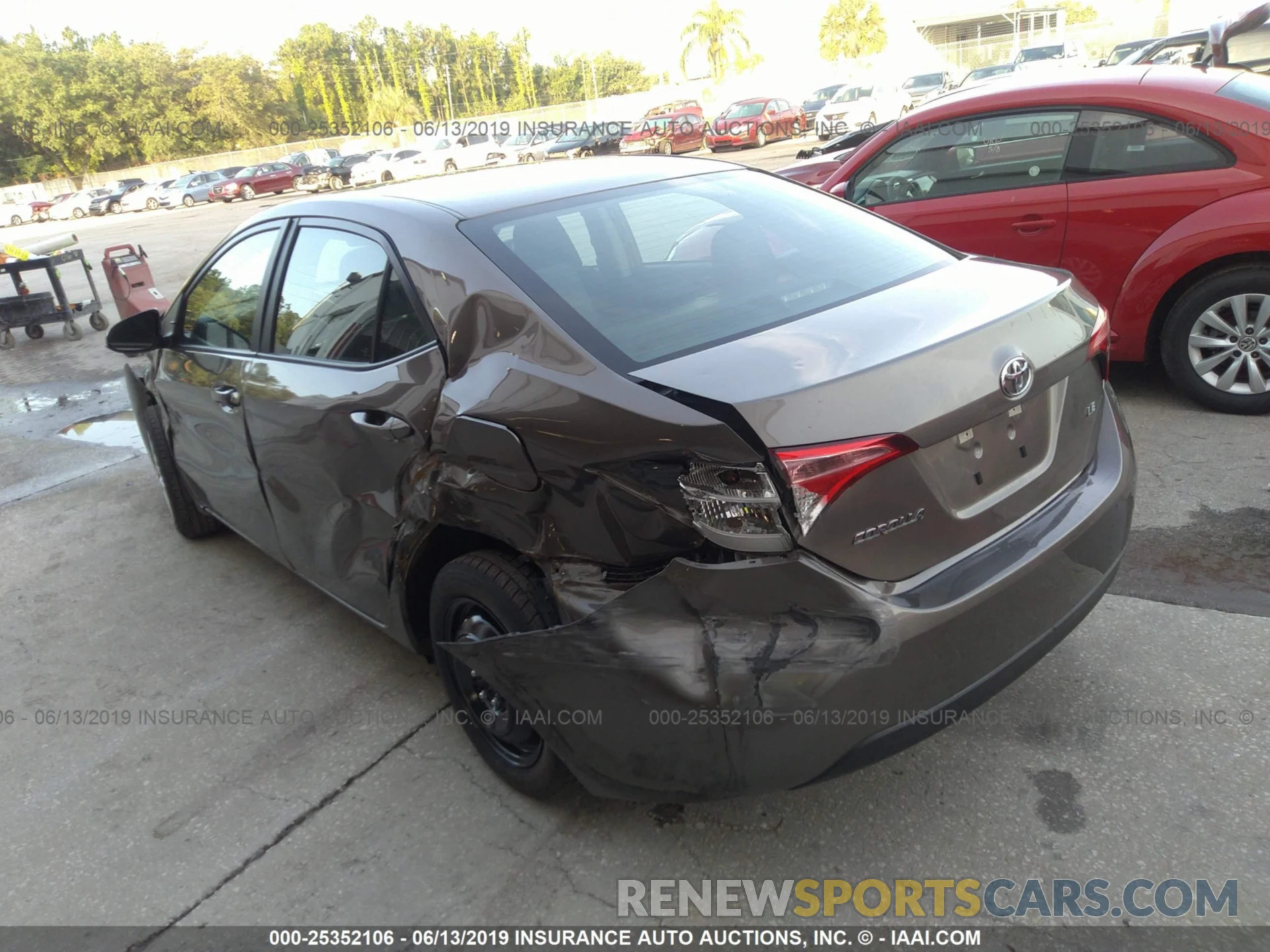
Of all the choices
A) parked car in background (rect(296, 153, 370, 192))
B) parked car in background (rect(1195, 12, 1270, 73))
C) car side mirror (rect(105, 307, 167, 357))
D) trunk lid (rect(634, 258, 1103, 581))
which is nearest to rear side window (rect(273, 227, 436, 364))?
trunk lid (rect(634, 258, 1103, 581))

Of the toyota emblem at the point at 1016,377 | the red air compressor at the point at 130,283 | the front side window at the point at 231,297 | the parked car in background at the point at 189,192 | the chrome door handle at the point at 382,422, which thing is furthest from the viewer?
the parked car in background at the point at 189,192

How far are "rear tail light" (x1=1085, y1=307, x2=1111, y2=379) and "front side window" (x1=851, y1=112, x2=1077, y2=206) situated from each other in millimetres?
2819

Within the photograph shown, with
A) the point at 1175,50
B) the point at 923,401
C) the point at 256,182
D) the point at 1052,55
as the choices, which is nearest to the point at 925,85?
the point at 1052,55

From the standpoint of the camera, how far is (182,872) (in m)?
2.59

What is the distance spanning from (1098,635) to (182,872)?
2.84m

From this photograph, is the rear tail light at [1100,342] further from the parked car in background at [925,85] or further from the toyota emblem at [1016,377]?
the parked car in background at [925,85]

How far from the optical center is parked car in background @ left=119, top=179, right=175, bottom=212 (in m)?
42.0

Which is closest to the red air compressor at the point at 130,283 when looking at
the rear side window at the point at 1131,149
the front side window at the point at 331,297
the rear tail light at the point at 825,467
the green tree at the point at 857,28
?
the front side window at the point at 331,297

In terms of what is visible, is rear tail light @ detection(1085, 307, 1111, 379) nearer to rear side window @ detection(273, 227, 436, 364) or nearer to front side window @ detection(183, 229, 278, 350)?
rear side window @ detection(273, 227, 436, 364)

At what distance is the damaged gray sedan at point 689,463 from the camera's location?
1938mm

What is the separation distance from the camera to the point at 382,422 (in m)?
2.71

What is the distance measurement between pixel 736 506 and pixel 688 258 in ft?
3.57

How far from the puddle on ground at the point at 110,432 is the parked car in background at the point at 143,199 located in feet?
131

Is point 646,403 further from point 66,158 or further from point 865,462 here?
point 66,158
